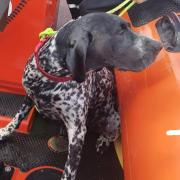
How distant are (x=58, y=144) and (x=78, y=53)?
0.80m

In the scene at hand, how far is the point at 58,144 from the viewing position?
6.72ft

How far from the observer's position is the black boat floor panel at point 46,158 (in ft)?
6.35

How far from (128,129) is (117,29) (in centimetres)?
39

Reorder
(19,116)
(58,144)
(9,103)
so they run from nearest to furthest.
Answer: (19,116), (58,144), (9,103)

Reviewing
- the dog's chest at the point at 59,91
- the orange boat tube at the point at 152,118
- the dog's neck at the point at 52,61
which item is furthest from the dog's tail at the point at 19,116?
the orange boat tube at the point at 152,118

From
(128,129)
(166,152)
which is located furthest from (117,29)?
(166,152)

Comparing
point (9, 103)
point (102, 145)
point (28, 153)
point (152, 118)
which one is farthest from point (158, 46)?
point (9, 103)

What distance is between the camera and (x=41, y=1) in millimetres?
1969

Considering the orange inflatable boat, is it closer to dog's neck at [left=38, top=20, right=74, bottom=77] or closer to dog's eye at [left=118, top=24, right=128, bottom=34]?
dog's eye at [left=118, top=24, right=128, bottom=34]

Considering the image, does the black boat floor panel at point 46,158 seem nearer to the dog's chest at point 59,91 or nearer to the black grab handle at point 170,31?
the dog's chest at point 59,91

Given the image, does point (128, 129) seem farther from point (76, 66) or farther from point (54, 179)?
point (54, 179)

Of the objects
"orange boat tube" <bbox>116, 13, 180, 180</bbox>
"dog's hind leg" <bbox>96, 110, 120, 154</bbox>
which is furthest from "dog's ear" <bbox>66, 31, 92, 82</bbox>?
"dog's hind leg" <bbox>96, 110, 120, 154</bbox>

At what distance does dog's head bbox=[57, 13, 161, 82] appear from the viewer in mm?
1453

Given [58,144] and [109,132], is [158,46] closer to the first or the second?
[109,132]
